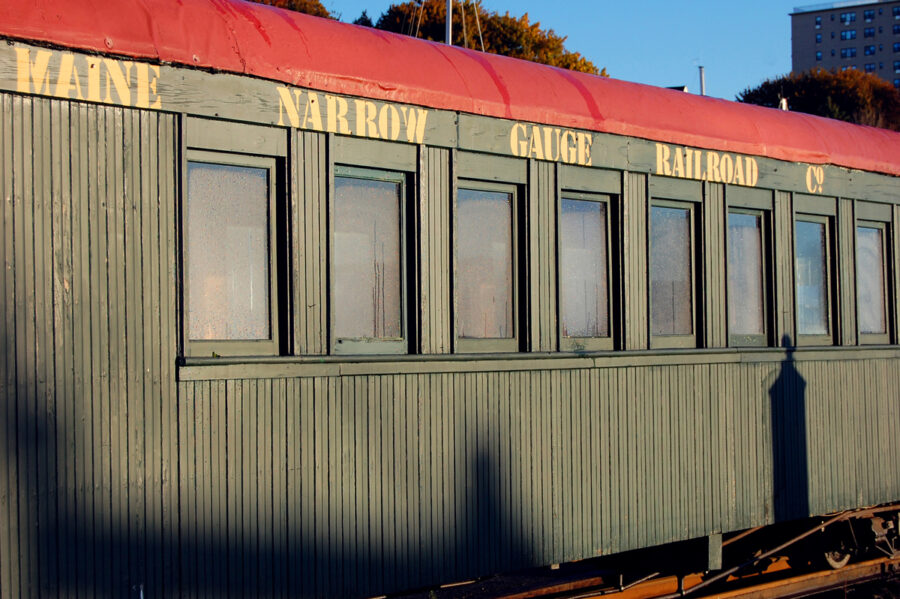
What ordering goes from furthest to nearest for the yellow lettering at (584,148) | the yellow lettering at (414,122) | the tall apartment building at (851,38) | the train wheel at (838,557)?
1. the tall apartment building at (851,38)
2. the train wheel at (838,557)
3. the yellow lettering at (584,148)
4. the yellow lettering at (414,122)

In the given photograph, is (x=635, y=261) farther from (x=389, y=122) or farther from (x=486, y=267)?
(x=389, y=122)

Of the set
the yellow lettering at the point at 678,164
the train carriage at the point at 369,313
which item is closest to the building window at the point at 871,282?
the train carriage at the point at 369,313

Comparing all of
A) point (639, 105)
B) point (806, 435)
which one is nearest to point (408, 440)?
point (639, 105)

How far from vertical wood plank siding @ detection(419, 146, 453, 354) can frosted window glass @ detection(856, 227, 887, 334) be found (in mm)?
4383

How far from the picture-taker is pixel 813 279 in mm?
8641

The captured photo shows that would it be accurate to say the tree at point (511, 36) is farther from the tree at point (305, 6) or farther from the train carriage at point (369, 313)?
the train carriage at point (369, 313)

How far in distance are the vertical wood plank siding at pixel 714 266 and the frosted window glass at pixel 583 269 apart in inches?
38.5

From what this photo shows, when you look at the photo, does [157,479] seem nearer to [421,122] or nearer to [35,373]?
[35,373]

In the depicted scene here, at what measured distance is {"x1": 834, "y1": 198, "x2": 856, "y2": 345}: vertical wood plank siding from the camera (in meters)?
8.70

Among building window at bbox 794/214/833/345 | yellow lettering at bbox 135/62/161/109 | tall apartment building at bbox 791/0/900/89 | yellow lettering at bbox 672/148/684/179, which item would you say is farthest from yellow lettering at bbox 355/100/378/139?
tall apartment building at bbox 791/0/900/89

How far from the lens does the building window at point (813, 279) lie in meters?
8.49

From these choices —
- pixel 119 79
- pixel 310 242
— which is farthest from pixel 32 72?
pixel 310 242

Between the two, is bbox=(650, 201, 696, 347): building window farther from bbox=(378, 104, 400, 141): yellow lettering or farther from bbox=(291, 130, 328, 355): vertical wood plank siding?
bbox=(291, 130, 328, 355): vertical wood plank siding

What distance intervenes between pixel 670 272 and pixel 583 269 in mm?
914
